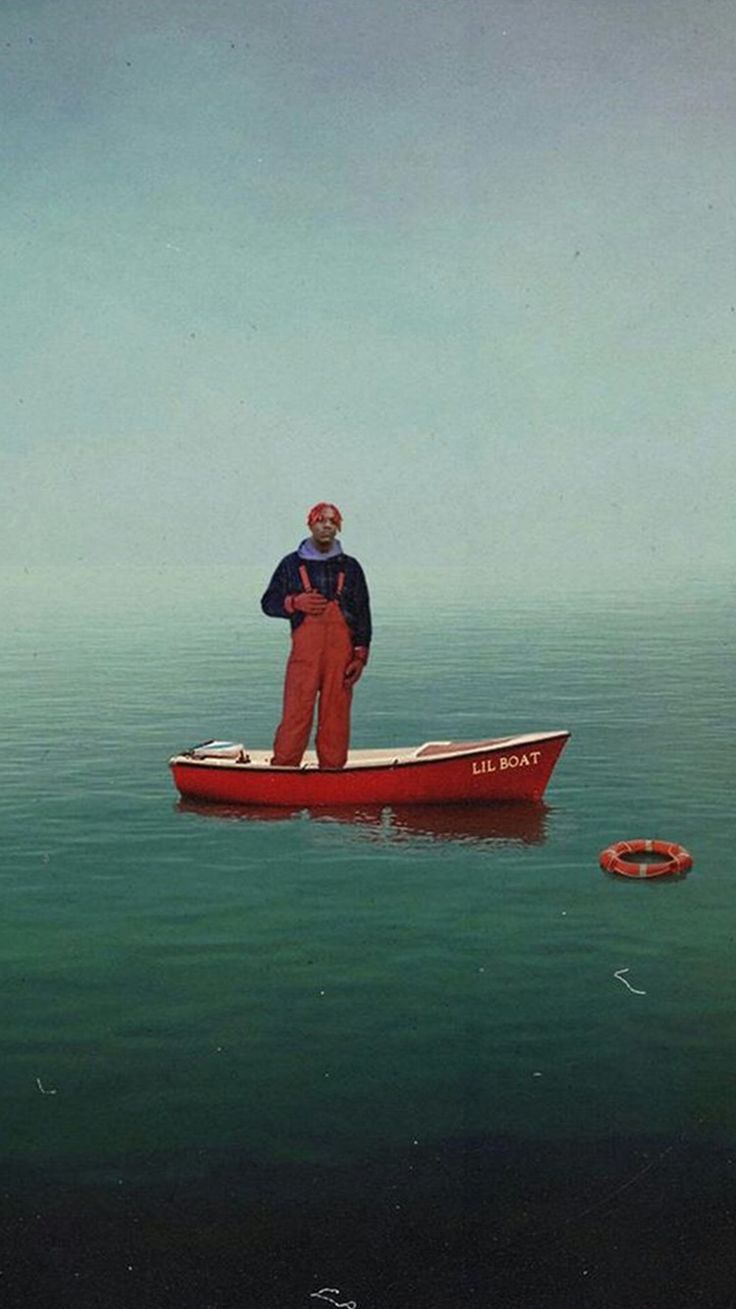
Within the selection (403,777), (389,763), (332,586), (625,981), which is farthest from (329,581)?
(625,981)

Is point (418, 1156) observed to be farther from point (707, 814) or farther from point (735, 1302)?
point (707, 814)

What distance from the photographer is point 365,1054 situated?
9961mm

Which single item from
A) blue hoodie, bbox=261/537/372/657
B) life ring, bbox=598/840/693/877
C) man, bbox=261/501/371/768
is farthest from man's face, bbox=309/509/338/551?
life ring, bbox=598/840/693/877

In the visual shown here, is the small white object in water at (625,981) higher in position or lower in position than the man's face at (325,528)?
lower

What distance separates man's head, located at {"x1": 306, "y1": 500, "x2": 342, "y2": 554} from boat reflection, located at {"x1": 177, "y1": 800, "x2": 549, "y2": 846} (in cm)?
457

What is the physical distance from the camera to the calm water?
7.08m

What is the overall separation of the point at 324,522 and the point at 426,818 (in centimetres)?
514

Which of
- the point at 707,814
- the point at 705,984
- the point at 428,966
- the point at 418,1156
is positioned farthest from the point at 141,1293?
the point at 707,814

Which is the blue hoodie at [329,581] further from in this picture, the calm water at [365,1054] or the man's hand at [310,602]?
the calm water at [365,1054]

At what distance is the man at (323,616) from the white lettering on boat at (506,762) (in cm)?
241

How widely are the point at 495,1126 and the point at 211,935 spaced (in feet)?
18.6

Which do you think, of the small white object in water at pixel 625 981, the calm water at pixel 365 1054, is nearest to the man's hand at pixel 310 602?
the calm water at pixel 365 1054

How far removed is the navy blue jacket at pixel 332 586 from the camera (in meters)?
18.2

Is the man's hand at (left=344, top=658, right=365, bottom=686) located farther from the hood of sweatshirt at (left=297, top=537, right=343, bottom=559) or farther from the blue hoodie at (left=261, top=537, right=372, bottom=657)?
the hood of sweatshirt at (left=297, top=537, right=343, bottom=559)
